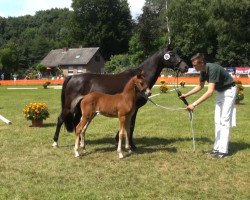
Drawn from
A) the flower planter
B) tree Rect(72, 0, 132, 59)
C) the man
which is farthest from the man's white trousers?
tree Rect(72, 0, 132, 59)

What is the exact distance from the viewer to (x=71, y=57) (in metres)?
86.1

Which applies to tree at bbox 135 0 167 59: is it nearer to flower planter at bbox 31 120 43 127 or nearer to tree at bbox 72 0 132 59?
tree at bbox 72 0 132 59

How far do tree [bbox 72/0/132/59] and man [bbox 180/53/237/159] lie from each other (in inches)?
3166

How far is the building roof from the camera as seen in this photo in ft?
272

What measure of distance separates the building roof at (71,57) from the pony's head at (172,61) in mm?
71659

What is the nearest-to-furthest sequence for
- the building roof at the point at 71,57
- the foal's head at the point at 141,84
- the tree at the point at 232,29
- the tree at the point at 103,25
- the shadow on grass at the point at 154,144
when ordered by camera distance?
the foal's head at the point at 141,84 → the shadow on grass at the point at 154,144 → the tree at the point at 232,29 → the building roof at the point at 71,57 → the tree at the point at 103,25

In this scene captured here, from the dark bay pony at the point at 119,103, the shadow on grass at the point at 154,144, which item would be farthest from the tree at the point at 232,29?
the dark bay pony at the point at 119,103

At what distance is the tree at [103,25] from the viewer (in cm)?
9006

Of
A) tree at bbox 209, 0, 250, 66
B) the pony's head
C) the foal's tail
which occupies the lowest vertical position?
the foal's tail

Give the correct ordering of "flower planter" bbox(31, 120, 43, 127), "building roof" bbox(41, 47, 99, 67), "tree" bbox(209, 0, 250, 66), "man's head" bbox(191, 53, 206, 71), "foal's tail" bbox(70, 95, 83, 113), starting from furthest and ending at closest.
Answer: "building roof" bbox(41, 47, 99, 67), "tree" bbox(209, 0, 250, 66), "flower planter" bbox(31, 120, 43, 127), "foal's tail" bbox(70, 95, 83, 113), "man's head" bbox(191, 53, 206, 71)

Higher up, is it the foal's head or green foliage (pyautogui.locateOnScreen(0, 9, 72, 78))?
green foliage (pyautogui.locateOnScreen(0, 9, 72, 78))

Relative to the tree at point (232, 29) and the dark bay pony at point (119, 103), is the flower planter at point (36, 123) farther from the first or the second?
the tree at point (232, 29)

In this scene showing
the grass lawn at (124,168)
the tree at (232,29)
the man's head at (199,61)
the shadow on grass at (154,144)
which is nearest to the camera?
the grass lawn at (124,168)

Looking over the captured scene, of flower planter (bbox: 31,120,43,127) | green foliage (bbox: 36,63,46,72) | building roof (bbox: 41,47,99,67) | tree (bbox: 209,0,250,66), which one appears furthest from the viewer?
building roof (bbox: 41,47,99,67)
